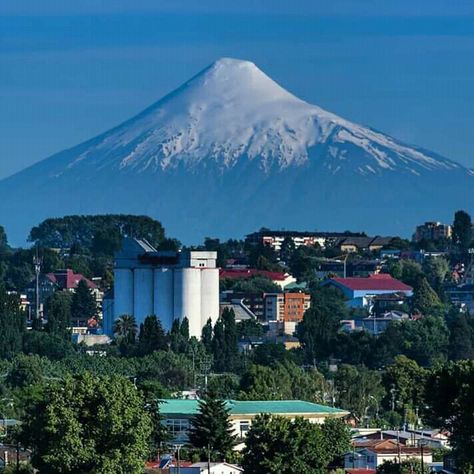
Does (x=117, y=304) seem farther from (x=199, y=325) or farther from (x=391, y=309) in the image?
(x=391, y=309)

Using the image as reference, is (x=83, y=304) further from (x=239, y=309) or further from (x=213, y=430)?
(x=213, y=430)

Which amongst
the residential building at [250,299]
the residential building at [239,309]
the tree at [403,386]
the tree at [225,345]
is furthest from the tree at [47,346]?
the residential building at [250,299]

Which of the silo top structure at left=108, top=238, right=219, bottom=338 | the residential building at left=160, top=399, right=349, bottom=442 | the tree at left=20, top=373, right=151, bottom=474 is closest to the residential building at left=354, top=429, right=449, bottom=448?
the residential building at left=160, top=399, right=349, bottom=442

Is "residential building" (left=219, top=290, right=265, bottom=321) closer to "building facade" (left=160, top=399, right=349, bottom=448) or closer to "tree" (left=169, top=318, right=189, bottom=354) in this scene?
"tree" (left=169, top=318, right=189, bottom=354)

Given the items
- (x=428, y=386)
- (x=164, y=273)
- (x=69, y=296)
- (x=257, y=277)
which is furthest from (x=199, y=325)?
(x=428, y=386)

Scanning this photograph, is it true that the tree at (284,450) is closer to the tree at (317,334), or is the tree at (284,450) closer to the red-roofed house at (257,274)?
the tree at (317,334)

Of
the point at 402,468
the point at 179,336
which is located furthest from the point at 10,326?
the point at 402,468
